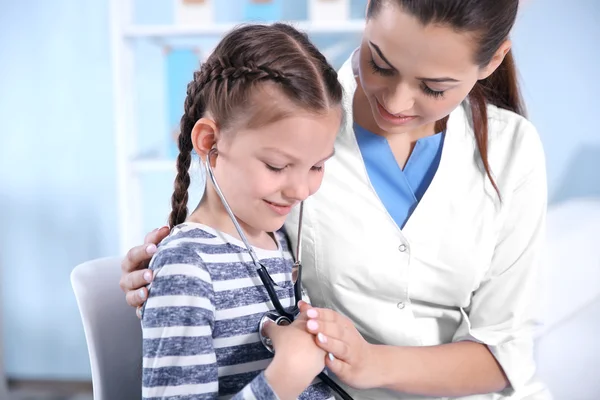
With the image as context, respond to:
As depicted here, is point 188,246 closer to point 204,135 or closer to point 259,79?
point 204,135

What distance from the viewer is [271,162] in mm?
1037

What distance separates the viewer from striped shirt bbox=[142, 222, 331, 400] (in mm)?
969

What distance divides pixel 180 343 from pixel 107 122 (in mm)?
2160

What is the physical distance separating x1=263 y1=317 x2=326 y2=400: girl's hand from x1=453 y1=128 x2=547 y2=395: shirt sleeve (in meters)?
0.41

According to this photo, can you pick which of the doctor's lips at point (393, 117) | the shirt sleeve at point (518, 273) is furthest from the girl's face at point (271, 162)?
the shirt sleeve at point (518, 273)

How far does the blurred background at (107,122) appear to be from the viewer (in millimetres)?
2576

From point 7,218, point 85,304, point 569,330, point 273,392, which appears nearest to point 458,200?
point 273,392

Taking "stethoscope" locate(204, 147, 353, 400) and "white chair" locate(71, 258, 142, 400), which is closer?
"stethoscope" locate(204, 147, 353, 400)

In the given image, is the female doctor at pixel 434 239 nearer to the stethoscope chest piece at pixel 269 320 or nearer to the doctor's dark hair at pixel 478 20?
the doctor's dark hair at pixel 478 20

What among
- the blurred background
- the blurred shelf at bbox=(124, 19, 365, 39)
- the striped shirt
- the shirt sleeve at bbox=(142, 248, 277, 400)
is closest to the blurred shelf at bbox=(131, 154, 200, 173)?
the blurred background

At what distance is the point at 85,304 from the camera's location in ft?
3.94

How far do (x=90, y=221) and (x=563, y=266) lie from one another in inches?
78.5

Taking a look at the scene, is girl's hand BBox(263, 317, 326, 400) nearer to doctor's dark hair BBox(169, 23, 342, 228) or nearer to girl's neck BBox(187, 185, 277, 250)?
girl's neck BBox(187, 185, 277, 250)

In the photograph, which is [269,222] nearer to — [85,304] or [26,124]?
[85,304]
